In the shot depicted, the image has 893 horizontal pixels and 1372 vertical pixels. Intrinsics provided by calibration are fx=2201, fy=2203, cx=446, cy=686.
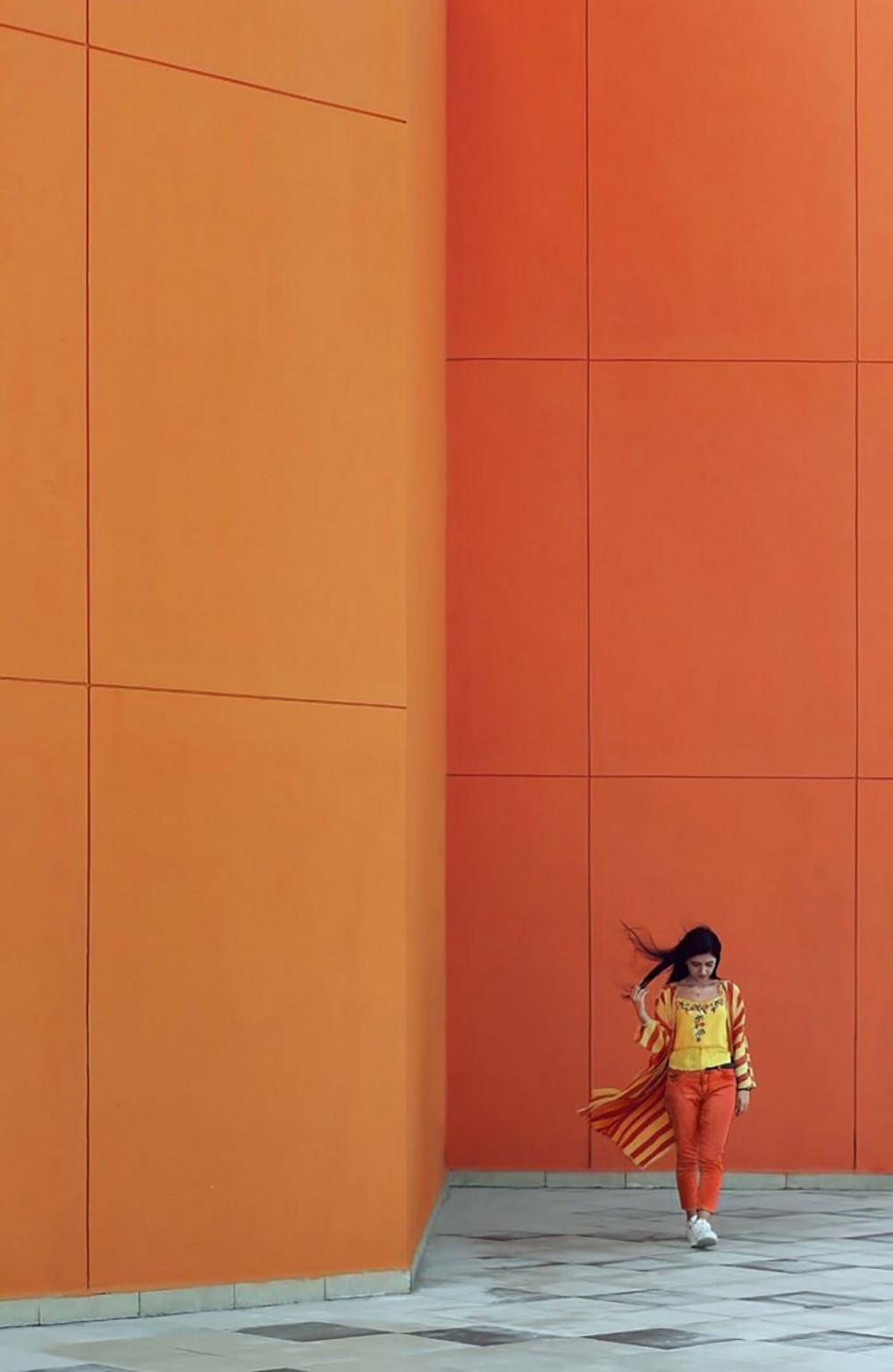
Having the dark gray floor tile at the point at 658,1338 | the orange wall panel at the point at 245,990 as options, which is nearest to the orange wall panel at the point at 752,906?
the orange wall panel at the point at 245,990

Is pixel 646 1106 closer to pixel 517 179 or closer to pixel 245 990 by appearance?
pixel 245 990

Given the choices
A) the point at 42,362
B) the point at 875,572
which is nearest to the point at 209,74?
the point at 42,362

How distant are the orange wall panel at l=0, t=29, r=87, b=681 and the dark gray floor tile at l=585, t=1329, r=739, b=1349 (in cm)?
337

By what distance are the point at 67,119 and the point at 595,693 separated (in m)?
6.15

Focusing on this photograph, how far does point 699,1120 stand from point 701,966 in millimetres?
852

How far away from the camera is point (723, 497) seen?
46.6 feet

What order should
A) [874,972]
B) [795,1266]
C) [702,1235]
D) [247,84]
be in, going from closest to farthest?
[247,84], [795,1266], [702,1235], [874,972]

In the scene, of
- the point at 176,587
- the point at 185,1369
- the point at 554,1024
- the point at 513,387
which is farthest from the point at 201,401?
the point at 554,1024

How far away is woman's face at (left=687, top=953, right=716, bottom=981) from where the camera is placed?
39.7ft

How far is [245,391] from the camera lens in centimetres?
955

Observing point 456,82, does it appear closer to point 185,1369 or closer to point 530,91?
point 530,91

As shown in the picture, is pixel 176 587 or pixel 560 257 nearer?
pixel 176 587

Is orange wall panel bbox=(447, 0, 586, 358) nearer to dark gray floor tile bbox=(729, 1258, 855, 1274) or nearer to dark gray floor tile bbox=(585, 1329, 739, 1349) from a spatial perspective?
dark gray floor tile bbox=(729, 1258, 855, 1274)

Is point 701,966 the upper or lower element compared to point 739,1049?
upper
